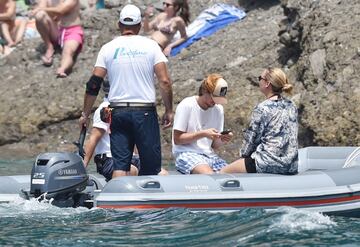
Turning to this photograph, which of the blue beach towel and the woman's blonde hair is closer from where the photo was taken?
the woman's blonde hair

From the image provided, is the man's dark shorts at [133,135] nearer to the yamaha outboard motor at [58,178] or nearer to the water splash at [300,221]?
the yamaha outboard motor at [58,178]

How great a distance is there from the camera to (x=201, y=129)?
898cm

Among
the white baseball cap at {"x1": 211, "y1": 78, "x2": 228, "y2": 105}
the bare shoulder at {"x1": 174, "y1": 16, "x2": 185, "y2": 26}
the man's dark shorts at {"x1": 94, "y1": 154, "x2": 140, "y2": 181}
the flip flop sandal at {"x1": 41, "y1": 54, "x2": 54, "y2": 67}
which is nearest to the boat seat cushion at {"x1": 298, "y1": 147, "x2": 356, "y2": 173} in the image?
the white baseball cap at {"x1": 211, "y1": 78, "x2": 228, "y2": 105}

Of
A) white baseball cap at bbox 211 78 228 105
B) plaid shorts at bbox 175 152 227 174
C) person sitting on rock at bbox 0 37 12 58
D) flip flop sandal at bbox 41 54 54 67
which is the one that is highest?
person sitting on rock at bbox 0 37 12 58

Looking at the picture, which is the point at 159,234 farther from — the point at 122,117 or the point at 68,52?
the point at 68,52

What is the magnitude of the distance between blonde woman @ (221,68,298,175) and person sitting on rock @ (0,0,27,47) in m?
8.75

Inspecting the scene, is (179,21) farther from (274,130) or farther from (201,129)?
(274,130)

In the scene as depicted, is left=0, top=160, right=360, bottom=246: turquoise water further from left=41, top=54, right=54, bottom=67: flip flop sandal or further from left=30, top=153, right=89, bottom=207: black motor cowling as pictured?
left=41, top=54, right=54, bottom=67: flip flop sandal

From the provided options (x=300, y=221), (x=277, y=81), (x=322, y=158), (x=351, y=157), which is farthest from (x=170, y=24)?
(x=300, y=221)

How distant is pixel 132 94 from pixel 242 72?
5.97 metres

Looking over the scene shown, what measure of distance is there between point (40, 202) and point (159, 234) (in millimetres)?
1208

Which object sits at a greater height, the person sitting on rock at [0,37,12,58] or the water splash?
the person sitting on rock at [0,37,12,58]

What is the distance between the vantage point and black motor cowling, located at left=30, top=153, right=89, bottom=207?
809 cm

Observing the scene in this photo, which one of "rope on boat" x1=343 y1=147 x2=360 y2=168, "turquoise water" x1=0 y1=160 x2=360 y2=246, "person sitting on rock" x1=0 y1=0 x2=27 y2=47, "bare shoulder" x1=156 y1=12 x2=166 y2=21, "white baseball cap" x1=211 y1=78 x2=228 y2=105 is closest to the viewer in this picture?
"turquoise water" x1=0 y1=160 x2=360 y2=246
